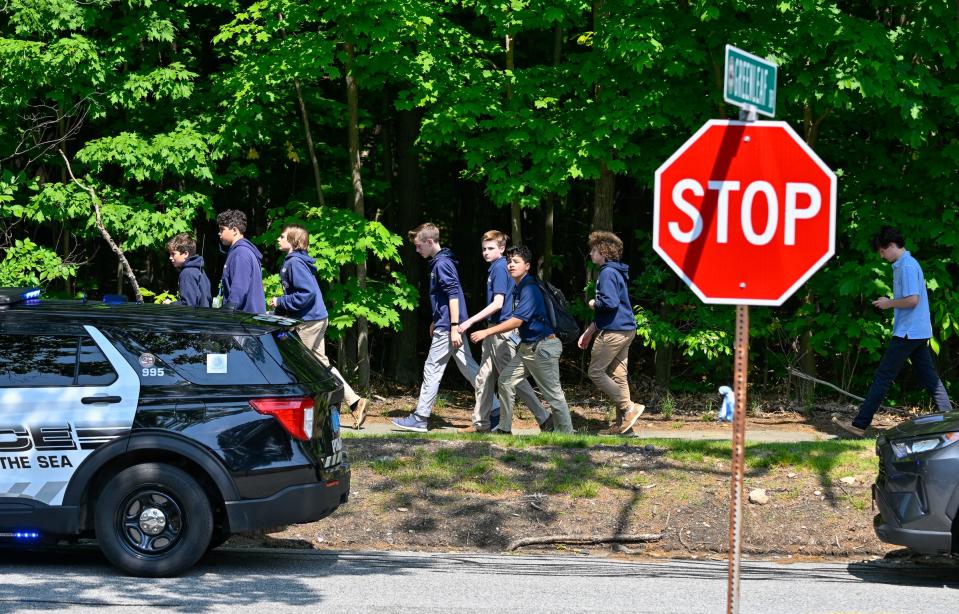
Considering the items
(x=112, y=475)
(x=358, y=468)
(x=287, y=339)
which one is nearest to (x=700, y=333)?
(x=358, y=468)

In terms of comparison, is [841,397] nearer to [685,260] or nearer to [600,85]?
[600,85]

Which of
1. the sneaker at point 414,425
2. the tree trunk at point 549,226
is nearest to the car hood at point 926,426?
the sneaker at point 414,425

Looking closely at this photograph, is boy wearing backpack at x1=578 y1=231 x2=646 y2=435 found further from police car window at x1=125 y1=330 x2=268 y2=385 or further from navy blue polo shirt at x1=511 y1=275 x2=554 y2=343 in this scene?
police car window at x1=125 y1=330 x2=268 y2=385

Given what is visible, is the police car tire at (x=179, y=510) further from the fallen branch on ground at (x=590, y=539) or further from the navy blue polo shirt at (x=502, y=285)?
the navy blue polo shirt at (x=502, y=285)

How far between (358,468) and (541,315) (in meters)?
2.77

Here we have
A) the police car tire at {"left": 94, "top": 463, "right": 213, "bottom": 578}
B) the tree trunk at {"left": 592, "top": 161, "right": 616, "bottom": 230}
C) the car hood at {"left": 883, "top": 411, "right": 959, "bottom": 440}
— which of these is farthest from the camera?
the tree trunk at {"left": 592, "top": 161, "right": 616, "bottom": 230}

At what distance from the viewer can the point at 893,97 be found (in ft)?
41.6

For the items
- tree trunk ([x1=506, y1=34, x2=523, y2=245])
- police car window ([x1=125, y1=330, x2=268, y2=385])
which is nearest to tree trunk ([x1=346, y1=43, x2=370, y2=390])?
tree trunk ([x1=506, y1=34, x2=523, y2=245])

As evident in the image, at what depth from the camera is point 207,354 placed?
25.1 feet

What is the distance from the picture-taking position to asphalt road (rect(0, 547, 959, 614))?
272 inches

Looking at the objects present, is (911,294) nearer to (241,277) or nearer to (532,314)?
(532,314)

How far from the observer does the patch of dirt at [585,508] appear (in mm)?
8898

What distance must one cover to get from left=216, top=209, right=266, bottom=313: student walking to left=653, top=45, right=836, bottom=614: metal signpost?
22.7 ft

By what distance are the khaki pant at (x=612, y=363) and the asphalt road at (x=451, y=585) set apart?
3536mm
